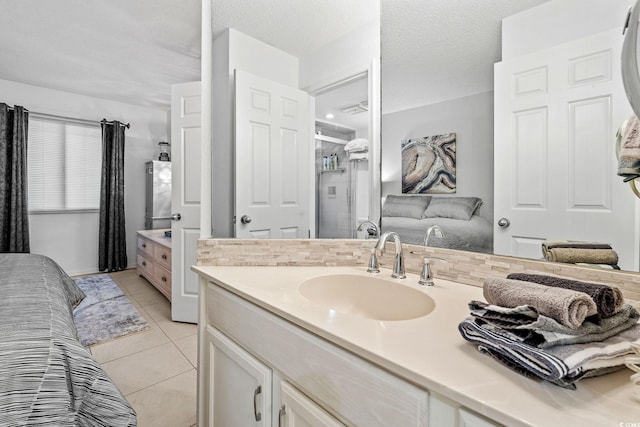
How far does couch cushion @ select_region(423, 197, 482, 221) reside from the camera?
102 cm

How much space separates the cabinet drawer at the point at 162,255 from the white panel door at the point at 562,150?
3005 mm

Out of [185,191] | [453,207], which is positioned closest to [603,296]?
[453,207]

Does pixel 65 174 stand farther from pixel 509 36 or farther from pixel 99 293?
pixel 509 36

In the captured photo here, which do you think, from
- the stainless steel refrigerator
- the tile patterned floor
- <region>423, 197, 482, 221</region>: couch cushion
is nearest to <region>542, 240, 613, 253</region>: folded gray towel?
<region>423, 197, 482, 221</region>: couch cushion

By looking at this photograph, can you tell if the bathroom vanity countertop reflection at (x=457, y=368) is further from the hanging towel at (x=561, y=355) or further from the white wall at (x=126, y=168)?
the white wall at (x=126, y=168)

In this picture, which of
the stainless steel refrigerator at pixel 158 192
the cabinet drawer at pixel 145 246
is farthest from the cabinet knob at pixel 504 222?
the stainless steel refrigerator at pixel 158 192

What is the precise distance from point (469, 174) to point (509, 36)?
432mm

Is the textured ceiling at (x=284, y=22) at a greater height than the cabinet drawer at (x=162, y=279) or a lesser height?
greater

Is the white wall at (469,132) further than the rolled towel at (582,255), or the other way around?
the white wall at (469,132)

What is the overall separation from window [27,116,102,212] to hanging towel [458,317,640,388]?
16.3ft

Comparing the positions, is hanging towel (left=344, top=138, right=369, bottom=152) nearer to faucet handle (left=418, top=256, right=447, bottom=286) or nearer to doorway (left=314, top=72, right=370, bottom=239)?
doorway (left=314, top=72, right=370, bottom=239)

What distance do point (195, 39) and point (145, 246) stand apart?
2.45m

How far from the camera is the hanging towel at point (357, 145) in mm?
1334

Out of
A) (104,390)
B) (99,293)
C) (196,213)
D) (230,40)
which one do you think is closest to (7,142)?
(99,293)
